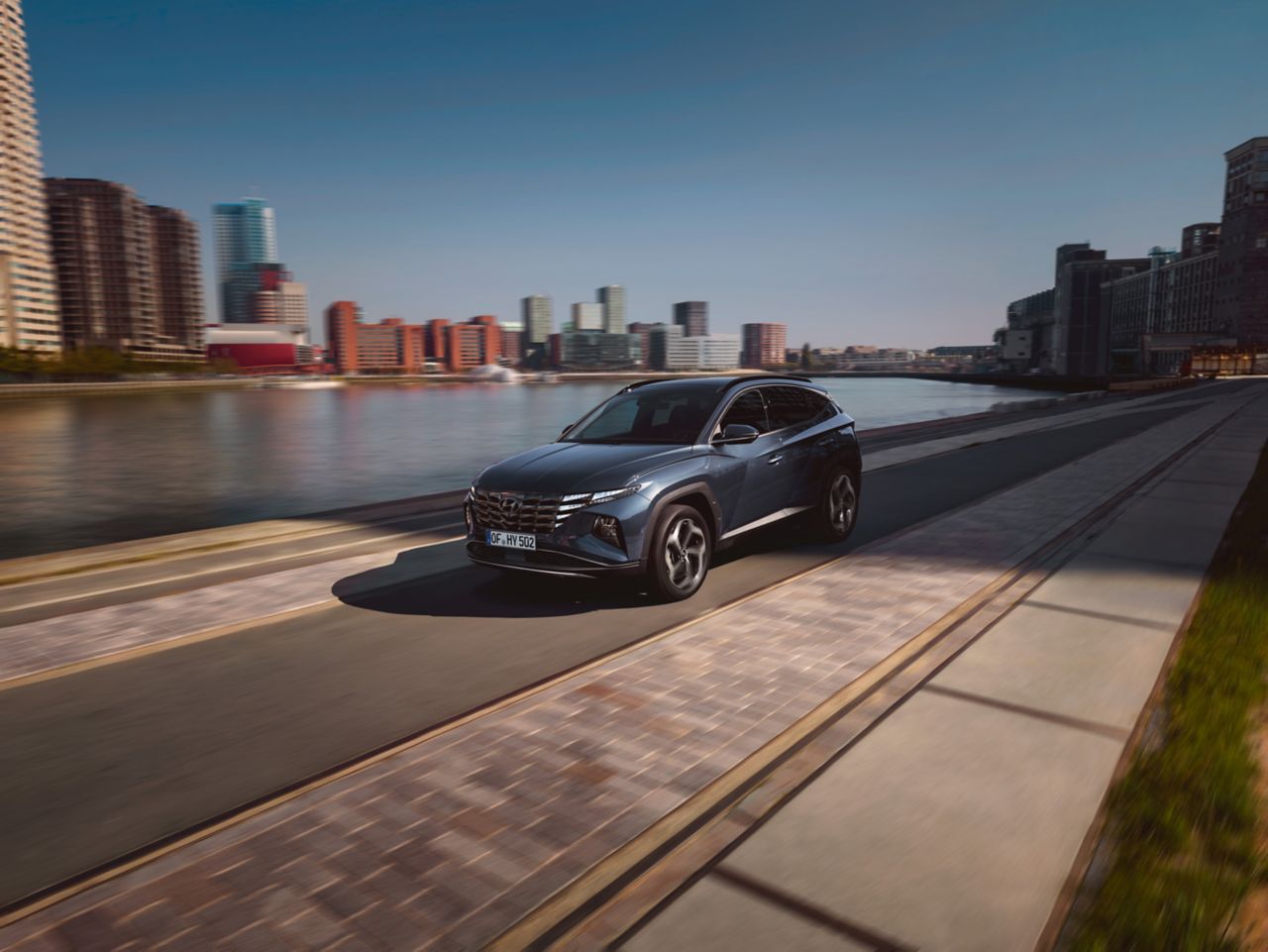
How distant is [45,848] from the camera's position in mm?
3031

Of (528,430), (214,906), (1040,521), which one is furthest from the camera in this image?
(528,430)

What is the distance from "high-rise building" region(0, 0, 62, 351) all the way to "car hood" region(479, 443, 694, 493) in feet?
626

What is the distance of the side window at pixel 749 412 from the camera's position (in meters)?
7.08

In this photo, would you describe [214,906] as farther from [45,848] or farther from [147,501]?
[147,501]

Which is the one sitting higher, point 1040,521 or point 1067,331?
Answer: point 1067,331

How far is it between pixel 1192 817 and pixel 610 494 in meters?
3.79

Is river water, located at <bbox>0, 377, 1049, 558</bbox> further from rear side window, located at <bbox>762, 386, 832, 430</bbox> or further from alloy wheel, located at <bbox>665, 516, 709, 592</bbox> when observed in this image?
rear side window, located at <bbox>762, 386, 832, 430</bbox>

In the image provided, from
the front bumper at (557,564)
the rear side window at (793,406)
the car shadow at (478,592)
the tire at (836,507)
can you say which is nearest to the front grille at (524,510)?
the front bumper at (557,564)

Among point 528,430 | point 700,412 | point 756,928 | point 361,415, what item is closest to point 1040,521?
point 700,412

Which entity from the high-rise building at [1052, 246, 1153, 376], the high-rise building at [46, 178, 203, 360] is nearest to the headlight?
the high-rise building at [1052, 246, 1153, 376]

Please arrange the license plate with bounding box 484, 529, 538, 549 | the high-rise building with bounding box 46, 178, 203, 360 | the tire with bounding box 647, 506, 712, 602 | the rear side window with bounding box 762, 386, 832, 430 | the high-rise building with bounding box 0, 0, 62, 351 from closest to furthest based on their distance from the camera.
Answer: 1. the license plate with bounding box 484, 529, 538, 549
2. the tire with bounding box 647, 506, 712, 602
3. the rear side window with bounding box 762, 386, 832, 430
4. the high-rise building with bounding box 0, 0, 62, 351
5. the high-rise building with bounding box 46, 178, 203, 360

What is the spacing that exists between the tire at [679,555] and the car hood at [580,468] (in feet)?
1.43

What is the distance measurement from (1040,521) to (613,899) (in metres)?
7.91

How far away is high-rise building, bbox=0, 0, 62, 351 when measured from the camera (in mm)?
156375
